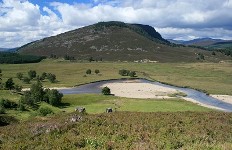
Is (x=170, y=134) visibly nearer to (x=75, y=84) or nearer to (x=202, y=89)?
(x=202, y=89)

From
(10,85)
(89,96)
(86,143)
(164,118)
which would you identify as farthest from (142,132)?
(10,85)

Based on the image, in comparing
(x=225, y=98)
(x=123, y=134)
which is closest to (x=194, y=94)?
(x=225, y=98)

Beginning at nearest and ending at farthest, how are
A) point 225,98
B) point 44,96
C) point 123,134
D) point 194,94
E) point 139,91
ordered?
point 123,134 < point 44,96 < point 225,98 < point 194,94 < point 139,91

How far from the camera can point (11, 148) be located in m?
18.3

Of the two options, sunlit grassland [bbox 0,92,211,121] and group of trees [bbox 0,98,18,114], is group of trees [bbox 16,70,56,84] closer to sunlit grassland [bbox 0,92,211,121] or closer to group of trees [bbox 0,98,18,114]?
sunlit grassland [bbox 0,92,211,121]

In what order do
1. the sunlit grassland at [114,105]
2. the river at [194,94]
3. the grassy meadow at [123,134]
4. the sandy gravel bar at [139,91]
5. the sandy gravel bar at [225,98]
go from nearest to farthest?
the grassy meadow at [123,134]
the sunlit grassland at [114,105]
the river at [194,94]
the sandy gravel bar at [225,98]
the sandy gravel bar at [139,91]

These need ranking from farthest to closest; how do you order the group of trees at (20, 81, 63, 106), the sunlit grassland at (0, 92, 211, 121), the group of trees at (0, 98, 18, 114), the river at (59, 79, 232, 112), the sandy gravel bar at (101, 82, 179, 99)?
the sandy gravel bar at (101, 82, 179, 99), the river at (59, 79, 232, 112), the group of trees at (20, 81, 63, 106), the sunlit grassland at (0, 92, 211, 121), the group of trees at (0, 98, 18, 114)

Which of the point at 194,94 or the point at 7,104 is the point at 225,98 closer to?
the point at 194,94

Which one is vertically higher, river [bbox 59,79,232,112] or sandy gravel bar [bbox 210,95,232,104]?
sandy gravel bar [bbox 210,95,232,104]

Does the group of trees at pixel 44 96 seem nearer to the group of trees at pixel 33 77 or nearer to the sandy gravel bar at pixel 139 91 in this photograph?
the sandy gravel bar at pixel 139 91

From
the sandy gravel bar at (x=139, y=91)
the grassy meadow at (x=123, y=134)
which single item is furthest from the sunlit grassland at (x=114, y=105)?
the grassy meadow at (x=123, y=134)

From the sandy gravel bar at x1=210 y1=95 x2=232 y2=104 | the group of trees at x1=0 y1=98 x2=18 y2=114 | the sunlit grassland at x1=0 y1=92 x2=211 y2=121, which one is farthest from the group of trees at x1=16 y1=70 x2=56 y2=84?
the group of trees at x1=0 y1=98 x2=18 y2=114

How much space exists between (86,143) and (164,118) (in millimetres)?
10221

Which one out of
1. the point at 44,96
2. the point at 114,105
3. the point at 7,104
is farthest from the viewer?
the point at 44,96
